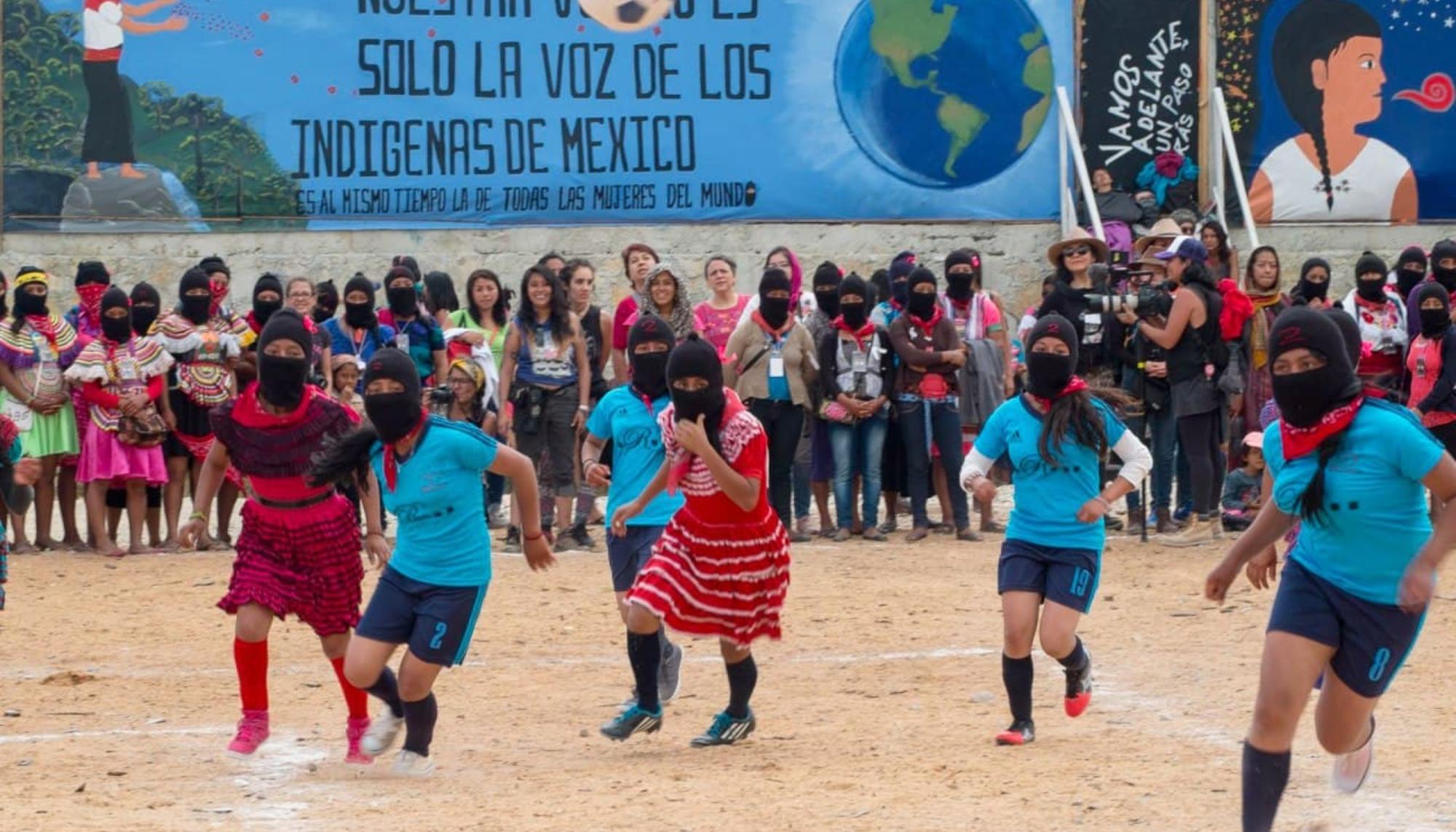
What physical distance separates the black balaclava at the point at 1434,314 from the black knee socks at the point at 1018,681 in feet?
21.8

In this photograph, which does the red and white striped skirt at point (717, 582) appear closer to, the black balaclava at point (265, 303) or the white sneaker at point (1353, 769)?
the white sneaker at point (1353, 769)

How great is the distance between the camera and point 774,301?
14.2 m

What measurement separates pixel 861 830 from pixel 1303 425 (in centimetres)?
185

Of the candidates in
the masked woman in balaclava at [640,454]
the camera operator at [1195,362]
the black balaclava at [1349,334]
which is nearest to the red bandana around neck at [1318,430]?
the black balaclava at [1349,334]

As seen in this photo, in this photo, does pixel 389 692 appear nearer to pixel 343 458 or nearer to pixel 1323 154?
pixel 343 458

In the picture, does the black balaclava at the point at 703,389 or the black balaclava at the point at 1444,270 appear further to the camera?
the black balaclava at the point at 1444,270

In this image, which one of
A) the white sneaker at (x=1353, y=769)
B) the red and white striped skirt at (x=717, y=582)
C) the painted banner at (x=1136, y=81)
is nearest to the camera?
the white sneaker at (x=1353, y=769)

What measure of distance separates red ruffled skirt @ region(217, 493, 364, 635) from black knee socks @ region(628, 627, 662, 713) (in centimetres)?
106

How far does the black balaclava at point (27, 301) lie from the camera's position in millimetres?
13539

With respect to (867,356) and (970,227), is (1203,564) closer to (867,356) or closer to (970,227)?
(867,356)

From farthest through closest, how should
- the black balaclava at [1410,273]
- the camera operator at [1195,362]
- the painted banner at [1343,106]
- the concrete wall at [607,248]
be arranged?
1. the painted banner at [1343,106]
2. the concrete wall at [607,248]
3. the black balaclava at [1410,273]
4. the camera operator at [1195,362]

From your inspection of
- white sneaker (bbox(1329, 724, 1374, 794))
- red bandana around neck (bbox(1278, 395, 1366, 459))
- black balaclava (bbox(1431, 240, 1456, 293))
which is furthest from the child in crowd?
red bandana around neck (bbox(1278, 395, 1366, 459))

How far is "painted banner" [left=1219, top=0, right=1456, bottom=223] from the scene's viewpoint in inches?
785

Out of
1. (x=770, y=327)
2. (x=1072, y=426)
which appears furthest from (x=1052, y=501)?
(x=770, y=327)
